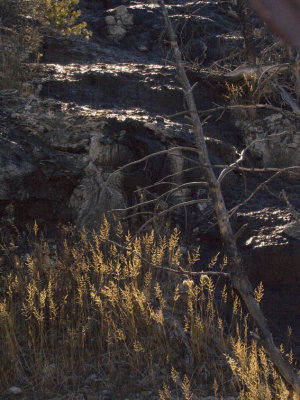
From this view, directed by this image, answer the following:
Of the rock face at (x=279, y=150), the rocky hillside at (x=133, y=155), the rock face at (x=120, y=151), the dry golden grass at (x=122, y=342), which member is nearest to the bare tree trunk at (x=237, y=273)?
the dry golden grass at (x=122, y=342)

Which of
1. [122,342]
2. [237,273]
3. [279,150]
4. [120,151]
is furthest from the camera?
[279,150]

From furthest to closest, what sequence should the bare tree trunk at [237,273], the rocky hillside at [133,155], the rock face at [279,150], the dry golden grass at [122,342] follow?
1. the rock face at [279,150]
2. the rocky hillside at [133,155]
3. the dry golden grass at [122,342]
4. the bare tree trunk at [237,273]

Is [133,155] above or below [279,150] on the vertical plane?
above

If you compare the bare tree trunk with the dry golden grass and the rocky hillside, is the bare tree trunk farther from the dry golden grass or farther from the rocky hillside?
the rocky hillside

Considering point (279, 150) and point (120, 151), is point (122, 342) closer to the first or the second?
point (120, 151)

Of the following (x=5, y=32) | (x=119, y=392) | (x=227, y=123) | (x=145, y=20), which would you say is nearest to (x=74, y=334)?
(x=119, y=392)

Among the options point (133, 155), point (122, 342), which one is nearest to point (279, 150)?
point (133, 155)

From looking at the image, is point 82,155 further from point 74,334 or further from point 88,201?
point 74,334

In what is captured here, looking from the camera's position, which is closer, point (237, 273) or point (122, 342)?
point (237, 273)

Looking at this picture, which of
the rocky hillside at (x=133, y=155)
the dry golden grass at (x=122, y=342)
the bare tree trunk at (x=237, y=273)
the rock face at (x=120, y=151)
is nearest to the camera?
the bare tree trunk at (x=237, y=273)

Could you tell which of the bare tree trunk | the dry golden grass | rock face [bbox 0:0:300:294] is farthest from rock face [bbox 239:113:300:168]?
the bare tree trunk

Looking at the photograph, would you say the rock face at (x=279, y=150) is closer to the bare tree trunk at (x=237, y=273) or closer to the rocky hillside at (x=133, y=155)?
the rocky hillside at (x=133, y=155)

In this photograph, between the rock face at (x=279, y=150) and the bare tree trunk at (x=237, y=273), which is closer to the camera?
the bare tree trunk at (x=237, y=273)

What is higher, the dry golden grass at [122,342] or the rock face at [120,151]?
the rock face at [120,151]
